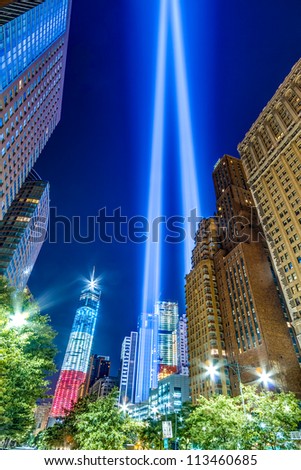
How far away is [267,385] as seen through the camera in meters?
61.7

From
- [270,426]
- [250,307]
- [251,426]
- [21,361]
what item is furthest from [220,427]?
[250,307]

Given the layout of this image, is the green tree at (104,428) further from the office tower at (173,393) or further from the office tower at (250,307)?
the office tower at (173,393)

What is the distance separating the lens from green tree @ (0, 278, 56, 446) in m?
21.0

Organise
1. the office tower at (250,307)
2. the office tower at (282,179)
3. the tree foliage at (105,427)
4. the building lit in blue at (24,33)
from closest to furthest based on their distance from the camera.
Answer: the tree foliage at (105,427)
the building lit in blue at (24,33)
the office tower at (282,179)
the office tower at (250,307)

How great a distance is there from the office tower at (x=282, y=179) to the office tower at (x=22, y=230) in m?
79.9

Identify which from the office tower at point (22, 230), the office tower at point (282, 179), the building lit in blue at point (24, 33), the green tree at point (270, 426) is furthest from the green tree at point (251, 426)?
the office tower at point (22, 230)

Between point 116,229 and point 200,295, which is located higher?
point 116,229

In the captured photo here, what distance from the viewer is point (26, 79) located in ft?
230

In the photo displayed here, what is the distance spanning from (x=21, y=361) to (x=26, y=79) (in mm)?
73828

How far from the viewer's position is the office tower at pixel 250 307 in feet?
213
